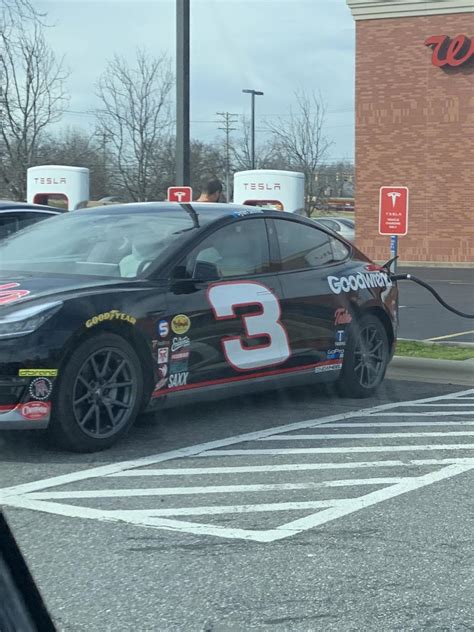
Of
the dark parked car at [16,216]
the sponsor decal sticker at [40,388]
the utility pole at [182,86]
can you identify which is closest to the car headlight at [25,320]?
the sponsor decal sticker at [40,388]

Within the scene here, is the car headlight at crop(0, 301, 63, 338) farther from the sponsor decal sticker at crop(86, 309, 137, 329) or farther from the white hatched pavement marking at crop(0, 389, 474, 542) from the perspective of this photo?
the white hatched pavement marking at crop(0, 389, 474, 542)

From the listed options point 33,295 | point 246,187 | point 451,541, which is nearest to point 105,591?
point 451,541

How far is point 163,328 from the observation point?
6.55 meters

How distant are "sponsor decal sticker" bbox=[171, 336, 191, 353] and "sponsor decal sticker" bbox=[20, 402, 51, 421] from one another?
1.00 m

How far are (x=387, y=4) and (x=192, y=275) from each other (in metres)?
22.9

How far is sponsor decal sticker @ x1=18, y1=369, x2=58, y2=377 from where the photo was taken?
583 centimetres

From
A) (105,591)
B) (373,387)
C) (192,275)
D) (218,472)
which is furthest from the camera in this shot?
(373,387)

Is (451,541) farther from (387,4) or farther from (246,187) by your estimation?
(387,4)

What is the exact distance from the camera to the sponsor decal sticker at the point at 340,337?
8.06 meters

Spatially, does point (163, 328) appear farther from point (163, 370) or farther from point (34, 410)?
point (34, 410)

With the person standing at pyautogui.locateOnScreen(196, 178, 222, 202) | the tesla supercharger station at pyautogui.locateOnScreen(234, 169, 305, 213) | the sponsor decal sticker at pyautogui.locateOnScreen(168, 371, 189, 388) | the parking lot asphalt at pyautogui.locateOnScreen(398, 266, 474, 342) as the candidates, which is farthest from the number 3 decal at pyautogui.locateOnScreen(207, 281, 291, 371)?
the tesla supercharger station at pyautogui.locateOnScreen(234, 169, 305, 213)

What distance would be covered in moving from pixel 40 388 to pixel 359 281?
3.26m

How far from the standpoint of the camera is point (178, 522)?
4.84 meters

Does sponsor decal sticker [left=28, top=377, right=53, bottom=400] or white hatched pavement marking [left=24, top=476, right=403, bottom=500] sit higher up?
sponsor decal sticker [left=28, top=377, right=53, bottom=400]
